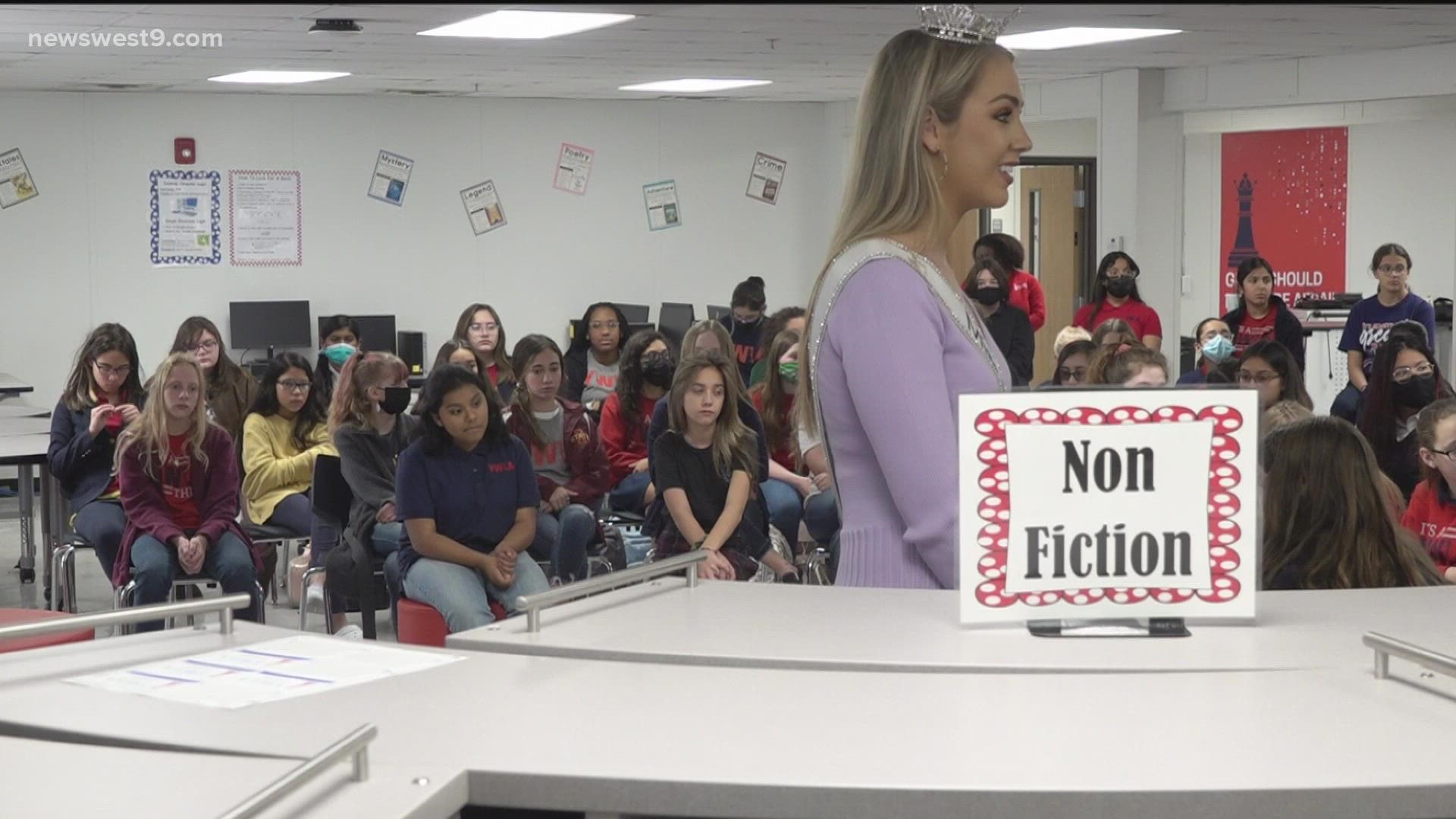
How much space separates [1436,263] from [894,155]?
442 inches

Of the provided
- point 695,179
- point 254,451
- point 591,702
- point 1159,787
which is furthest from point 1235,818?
point 695,179

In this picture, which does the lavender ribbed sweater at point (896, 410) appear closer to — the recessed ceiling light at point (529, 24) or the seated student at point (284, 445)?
the seated student at point (284, 445)

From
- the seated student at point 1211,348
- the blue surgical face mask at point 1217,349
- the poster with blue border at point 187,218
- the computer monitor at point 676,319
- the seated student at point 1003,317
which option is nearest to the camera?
the seated student at point 1211,348

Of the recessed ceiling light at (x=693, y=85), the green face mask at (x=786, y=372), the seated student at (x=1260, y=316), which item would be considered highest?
the recessed ceiling light at (x=693, y=85)

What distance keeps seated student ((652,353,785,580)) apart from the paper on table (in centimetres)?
289

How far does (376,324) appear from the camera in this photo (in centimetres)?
1094

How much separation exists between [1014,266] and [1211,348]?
155 cm

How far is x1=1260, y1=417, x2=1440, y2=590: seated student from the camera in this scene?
97.7 inches

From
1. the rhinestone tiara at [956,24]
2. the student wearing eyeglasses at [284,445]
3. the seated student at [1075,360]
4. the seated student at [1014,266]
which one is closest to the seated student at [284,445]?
the student wearing eyeglasses at [284,445]

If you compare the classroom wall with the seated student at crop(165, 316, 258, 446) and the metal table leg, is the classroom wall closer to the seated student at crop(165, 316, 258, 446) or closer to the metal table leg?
the seated student at crop(165, 316, 258, 446)

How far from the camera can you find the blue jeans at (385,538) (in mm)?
4730

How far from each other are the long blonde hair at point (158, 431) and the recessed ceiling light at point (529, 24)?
8.40 feet

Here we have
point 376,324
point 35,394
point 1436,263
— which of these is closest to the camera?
point 35,394

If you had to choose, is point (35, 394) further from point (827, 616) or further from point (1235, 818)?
point (1235, 818)
